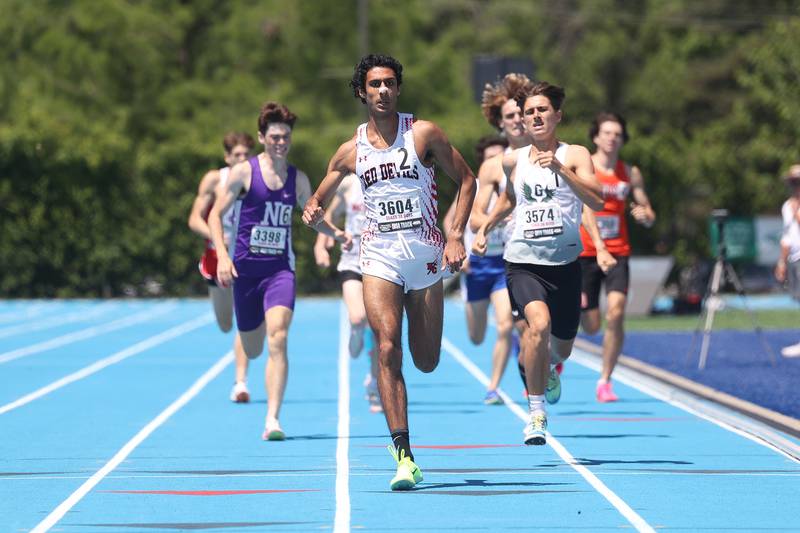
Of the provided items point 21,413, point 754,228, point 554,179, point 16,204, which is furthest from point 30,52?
point 554,179

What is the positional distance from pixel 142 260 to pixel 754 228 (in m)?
14.2

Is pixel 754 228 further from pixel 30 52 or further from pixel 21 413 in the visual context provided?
pixel 21 413

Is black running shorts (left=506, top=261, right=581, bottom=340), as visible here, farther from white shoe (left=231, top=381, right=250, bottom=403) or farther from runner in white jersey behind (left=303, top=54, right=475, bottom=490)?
white shoe (left=231, top=381, right=250, bottom=403)

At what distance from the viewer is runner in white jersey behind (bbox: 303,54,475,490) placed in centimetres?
901

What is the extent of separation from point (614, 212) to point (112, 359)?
831 cm

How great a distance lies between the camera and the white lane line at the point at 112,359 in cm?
1477

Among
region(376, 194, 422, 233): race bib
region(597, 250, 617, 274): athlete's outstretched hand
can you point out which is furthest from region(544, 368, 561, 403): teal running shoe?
region(376, 194, 422, 233): race bib

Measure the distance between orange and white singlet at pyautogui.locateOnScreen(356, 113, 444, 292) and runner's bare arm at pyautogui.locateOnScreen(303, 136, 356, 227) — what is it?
0.11 m

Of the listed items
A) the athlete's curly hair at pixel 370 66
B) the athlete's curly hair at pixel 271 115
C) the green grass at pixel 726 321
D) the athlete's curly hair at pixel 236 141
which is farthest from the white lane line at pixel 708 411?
the green grass at pixel 726 321

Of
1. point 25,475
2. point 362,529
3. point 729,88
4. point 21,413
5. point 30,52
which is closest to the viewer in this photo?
point 362,529

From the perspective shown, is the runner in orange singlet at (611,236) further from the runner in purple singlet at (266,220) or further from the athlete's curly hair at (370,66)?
the athlete's curly hair at (370,66)

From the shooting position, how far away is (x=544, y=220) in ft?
34.4

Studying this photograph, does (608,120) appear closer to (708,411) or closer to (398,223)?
(708,411)

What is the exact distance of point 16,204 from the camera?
39062mm
